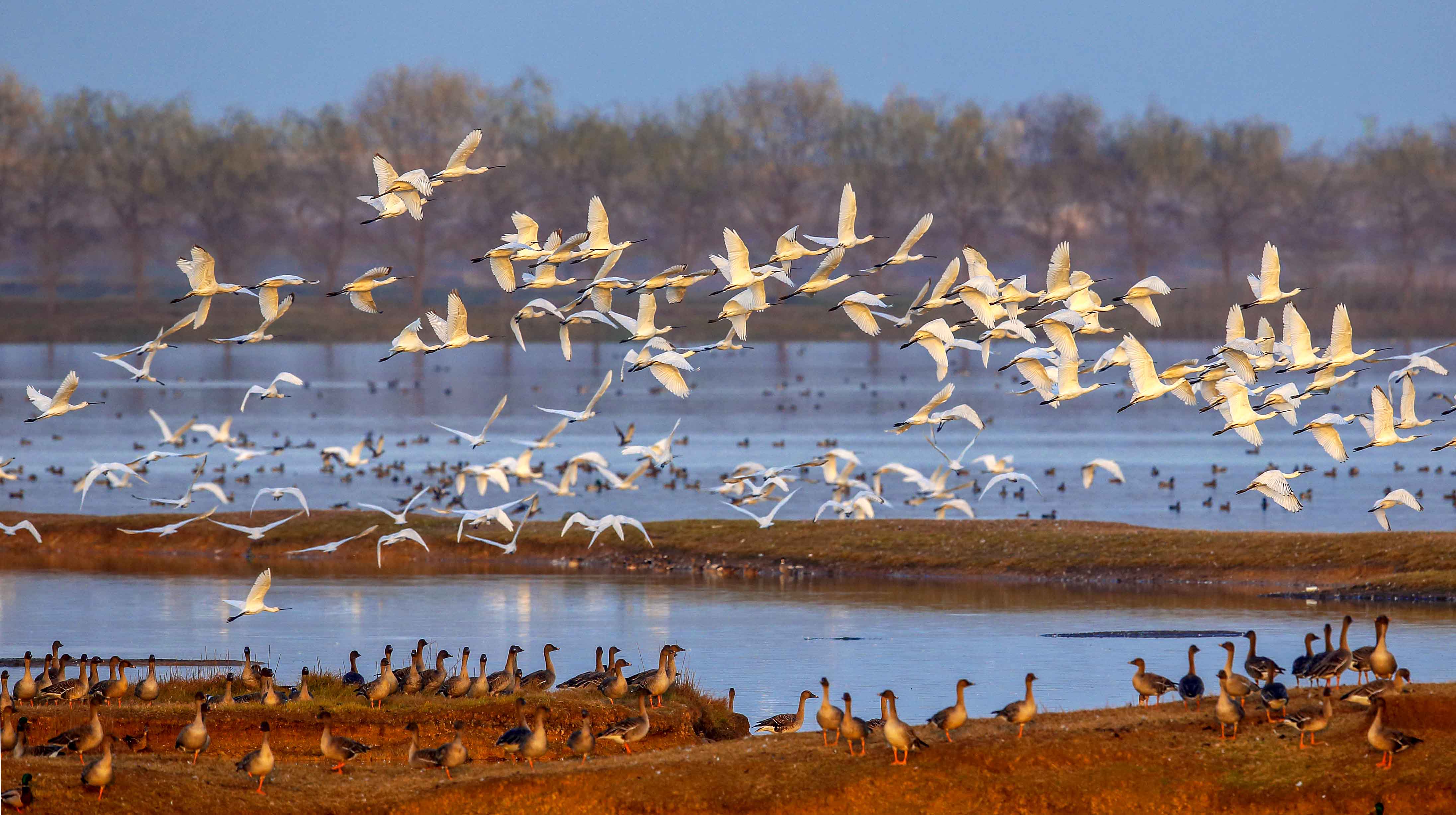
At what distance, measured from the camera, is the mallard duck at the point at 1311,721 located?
49.2 ft

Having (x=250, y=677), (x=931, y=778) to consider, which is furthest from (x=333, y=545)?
(x=931, y=778)

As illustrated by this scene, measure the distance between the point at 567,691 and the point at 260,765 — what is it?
513cm

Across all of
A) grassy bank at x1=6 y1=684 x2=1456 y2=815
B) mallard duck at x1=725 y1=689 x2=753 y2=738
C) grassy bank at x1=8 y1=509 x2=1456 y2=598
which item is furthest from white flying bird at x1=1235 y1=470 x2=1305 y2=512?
mallard duck at x1=725 y1=689 x2=753 y2=738

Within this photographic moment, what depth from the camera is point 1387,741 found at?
14.5m

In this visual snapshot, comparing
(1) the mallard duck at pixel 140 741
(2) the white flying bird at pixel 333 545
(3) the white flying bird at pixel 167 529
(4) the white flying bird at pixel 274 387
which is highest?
(4) the white flying bird at pixel 274 387

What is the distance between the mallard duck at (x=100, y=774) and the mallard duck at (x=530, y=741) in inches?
129

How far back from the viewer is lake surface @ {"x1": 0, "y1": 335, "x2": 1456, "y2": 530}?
1678 inches

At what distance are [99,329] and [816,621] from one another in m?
86.6

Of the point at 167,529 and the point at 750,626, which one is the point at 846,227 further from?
the point at 167,529

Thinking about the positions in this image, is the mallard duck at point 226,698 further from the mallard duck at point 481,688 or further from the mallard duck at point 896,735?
the mallard duck at point 896,735


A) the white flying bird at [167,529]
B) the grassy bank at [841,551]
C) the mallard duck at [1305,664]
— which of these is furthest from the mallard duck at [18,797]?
the white flying bird at [167,529]

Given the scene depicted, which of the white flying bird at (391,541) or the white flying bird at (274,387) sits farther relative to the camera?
the white flying bird at (391,541)

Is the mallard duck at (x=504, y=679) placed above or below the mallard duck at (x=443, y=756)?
above

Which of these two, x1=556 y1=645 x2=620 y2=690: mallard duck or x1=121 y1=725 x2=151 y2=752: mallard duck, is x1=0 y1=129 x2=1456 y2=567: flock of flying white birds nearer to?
x1=556 y1=645 x2=620 y2=690: mallard duck
